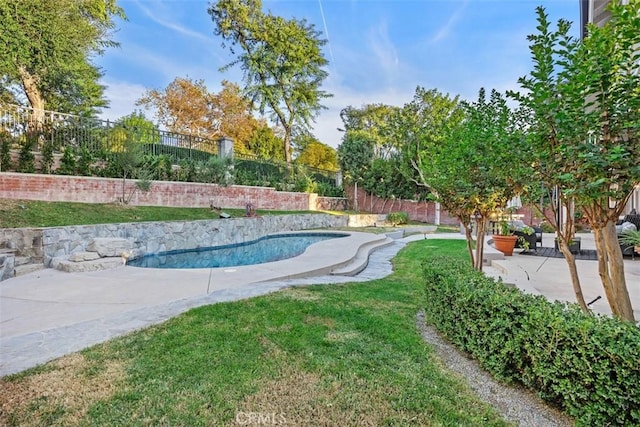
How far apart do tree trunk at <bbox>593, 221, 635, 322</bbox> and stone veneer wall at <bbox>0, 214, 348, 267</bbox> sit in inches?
335

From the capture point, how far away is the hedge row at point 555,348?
1.81 metres

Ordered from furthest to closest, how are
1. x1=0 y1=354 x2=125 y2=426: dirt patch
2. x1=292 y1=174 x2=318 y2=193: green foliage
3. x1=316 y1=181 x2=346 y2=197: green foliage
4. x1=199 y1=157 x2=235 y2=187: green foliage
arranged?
x1=316 y1=181 x2=346 y2=197: green foliage → x1=292 y1=174 x2=318 y2=193: green foliage → x1=199 y1=157 x2=235 y2=187: green foliage → x1=0 y1=354 x2=125 y2=426: dirt patch

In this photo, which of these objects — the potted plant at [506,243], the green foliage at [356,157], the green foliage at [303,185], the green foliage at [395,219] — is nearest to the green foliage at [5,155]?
the green foliage at [303,185]

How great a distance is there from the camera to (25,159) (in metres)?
9.39

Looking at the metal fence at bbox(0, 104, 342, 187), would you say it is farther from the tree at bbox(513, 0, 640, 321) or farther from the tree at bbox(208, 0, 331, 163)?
the tree at bbox(513, 0, 640, 321)

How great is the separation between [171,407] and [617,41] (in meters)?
3.59

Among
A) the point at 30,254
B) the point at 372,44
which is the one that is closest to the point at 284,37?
the point at 372,44

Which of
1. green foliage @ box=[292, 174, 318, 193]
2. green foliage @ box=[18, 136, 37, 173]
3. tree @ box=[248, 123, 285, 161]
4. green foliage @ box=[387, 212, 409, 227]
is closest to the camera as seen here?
green foliage @ box=[18, 136, 37, 173]

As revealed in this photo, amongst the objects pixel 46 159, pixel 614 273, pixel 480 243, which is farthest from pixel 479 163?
pixel 46 159

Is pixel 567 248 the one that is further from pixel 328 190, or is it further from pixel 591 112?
pixel 328 190

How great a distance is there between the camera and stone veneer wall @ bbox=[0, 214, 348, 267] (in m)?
6.41

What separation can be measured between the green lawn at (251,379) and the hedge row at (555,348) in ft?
1.34

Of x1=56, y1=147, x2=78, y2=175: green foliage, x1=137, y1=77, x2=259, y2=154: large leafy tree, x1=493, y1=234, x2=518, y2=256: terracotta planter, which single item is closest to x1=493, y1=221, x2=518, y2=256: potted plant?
x1=493, y1=234, x2=518, y2=256: terracotta planter

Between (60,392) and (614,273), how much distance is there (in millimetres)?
4063
